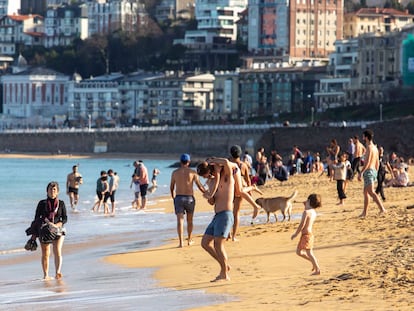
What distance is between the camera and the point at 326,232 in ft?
57.6

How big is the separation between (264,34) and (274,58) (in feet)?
17.2

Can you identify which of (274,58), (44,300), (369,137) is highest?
(274,58)

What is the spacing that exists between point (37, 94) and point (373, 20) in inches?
1442

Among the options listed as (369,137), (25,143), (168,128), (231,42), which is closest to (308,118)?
(168,128)

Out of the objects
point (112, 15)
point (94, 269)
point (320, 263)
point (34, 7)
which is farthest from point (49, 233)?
point (34, 7)

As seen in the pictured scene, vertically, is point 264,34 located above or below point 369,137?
above

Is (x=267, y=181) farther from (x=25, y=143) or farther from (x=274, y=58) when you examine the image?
(x=274, y=58)

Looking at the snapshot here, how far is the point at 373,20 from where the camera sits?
134 meters

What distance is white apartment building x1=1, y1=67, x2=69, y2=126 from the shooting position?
5861 inches

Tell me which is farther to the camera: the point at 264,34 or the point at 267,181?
the point at 264,34

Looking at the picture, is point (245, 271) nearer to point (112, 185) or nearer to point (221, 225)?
point (221, 225)

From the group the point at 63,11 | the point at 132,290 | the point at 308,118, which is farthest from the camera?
the point at 63,11

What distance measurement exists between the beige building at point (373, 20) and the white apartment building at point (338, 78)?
8061 millimetres

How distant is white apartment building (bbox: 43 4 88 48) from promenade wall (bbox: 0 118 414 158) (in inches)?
1979
